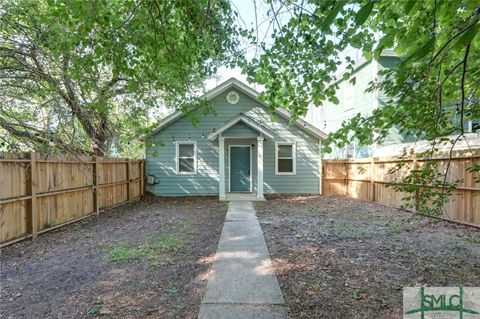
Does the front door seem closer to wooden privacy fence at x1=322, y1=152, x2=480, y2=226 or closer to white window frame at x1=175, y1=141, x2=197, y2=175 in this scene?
white window frame at x1=175, y1=141, x2=197, y2=175

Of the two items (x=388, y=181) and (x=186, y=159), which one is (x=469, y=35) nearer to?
(x=388, y=181)

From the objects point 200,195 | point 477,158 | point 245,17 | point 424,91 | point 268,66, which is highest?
point 245,17

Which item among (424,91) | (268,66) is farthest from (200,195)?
(424,91)

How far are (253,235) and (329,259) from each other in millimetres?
1752

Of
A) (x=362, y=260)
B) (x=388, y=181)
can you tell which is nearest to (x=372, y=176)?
(x=388, y=181)

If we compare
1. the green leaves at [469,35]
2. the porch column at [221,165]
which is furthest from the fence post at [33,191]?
the green leaves at [469,35]

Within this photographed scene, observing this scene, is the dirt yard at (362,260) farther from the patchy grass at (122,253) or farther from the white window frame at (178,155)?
the white window frame at (178,155)

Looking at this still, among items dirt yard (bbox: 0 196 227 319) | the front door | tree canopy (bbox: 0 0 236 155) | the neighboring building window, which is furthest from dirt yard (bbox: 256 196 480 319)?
the neighboring building window

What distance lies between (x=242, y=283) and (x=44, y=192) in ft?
16.4

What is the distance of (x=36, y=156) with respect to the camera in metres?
5.67

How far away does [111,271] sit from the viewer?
159 inches

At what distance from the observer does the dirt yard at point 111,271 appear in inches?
121

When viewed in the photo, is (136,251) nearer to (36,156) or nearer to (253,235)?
(253,235)

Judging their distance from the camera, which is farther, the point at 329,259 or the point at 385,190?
the point at 385,190
